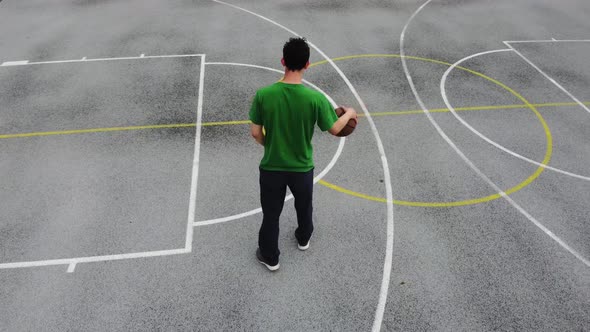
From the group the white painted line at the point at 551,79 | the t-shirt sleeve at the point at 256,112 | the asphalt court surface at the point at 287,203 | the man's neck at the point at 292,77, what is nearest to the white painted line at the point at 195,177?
the asphalt court surface at the point at 287,203

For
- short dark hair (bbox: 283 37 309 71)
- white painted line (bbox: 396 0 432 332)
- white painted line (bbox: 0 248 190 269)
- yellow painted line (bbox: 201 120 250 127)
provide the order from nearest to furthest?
short dark hair (bbox: 283 37 309 71), white painted line (bbox: 396 0 432 332), white painted line (bbox: 0 248 190 269), yellow painted line (bbox: 201 120 250 127)

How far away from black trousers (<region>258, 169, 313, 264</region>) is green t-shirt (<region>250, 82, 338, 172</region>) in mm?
111

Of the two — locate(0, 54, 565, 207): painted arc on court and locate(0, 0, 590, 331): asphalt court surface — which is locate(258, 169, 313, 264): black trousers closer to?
locate(0, 0, 590, 331): asphalt court surface

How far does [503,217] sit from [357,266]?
8.48ft

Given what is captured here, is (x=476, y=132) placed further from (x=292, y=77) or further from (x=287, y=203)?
(x=292, y=77)

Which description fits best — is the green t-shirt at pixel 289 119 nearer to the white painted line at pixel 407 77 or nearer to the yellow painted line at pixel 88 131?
the white painted line at pixel 407 77

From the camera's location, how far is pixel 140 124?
8.03 metres

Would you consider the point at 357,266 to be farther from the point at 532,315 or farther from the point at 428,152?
the point at 428,152

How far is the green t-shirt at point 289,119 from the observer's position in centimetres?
390

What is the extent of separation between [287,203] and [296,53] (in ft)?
9.99

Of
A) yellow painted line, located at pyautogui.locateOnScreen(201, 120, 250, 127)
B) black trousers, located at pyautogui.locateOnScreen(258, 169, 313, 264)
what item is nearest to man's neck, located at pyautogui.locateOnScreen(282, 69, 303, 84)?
black trousers, located at pyautogui.locateOnScreen(258, 169, 313, 264)

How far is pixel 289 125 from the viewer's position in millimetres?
4059

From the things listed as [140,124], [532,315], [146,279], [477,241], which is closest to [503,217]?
[477,241]

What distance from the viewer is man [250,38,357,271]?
3877 mm
